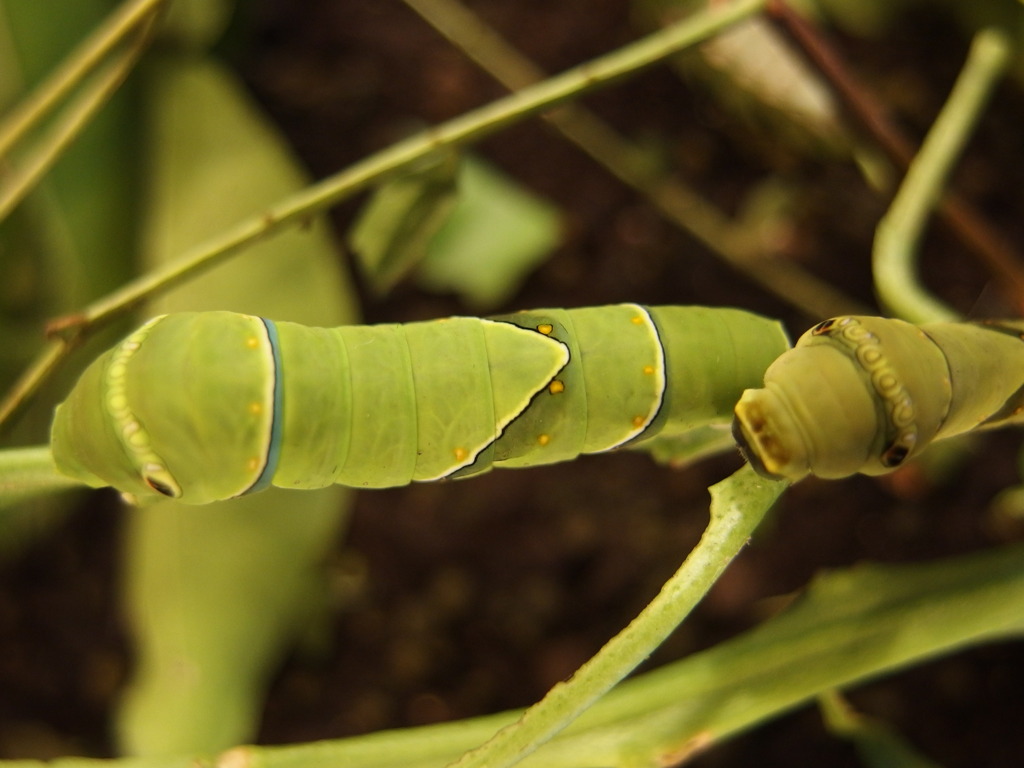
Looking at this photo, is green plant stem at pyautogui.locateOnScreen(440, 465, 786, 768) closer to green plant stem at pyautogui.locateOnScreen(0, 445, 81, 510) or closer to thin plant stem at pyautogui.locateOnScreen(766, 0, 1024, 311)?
green plant stem at pyautogui.locateOnScreen(0, 445, 81, 510)

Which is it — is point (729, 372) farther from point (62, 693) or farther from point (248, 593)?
point (62, 693)

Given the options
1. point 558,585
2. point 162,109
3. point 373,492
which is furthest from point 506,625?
point 162,109

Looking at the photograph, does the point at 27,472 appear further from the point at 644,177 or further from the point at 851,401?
the point at 644,177

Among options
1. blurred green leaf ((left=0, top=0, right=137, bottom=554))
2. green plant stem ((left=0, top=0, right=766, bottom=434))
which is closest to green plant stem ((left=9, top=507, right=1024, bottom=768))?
green plant stem ((left=0, top=0, right=766, bottom=434))

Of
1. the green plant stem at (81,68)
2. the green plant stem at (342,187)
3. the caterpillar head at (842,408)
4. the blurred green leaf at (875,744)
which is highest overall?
the green plant stem at (81,68)

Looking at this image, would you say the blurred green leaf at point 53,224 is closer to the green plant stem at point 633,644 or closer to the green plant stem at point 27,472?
the green plant stem at point 27,472

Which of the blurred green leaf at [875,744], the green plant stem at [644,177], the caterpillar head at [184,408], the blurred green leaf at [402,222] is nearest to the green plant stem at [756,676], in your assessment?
the blurred green leaf at [875,744]

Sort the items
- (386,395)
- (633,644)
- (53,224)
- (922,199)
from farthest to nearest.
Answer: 1. (53,224)
2. (922,199)
3. (386,395)
4. (633,644)

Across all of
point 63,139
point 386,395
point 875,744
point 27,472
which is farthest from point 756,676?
point 63,139
